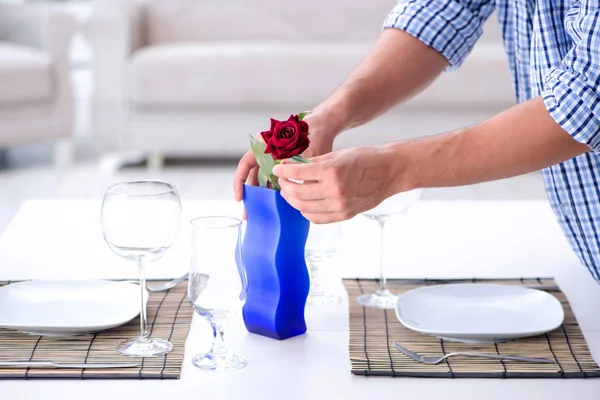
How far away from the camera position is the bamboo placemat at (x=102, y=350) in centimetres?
95

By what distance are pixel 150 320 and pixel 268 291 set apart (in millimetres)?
152

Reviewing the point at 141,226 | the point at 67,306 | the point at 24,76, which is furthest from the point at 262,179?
the point at 24,76

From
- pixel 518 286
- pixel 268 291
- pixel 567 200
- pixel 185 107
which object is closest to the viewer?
pixel 268 291

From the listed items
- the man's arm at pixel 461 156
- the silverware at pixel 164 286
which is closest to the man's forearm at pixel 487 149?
the man's arm at pixel 461 156

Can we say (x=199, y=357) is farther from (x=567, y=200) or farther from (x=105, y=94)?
(x=105, y=94)

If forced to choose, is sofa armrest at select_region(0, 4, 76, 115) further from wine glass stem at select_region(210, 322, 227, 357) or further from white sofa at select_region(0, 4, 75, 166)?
wine glass stem at select_region(210, 322, 227, 357)

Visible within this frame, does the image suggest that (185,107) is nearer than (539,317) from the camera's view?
No

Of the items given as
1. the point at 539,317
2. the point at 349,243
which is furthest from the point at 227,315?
the point at 349,243

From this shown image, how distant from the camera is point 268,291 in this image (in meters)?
1.09

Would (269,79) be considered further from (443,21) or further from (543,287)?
(543,287)

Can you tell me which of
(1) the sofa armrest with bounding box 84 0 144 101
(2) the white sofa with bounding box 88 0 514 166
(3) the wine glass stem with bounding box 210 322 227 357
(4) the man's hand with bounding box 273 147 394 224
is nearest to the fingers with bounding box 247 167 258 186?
(4) the man's hand with bounding box 273 147 394 224

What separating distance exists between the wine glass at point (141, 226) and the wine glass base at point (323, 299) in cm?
23

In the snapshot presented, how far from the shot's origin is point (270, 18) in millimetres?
4496

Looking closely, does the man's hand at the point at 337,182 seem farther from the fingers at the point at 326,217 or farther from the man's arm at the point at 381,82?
A: the man's arm at the point at 381,82
